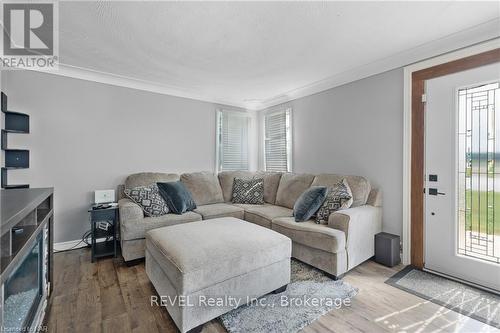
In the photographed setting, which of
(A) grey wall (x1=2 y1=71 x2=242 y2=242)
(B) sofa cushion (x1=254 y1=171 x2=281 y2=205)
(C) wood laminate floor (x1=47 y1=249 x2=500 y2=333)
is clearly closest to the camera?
(C) wood laminate floor (x1=47 y1=249 x2=500 y2=333)

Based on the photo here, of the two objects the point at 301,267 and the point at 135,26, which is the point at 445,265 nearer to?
the point at 301,267

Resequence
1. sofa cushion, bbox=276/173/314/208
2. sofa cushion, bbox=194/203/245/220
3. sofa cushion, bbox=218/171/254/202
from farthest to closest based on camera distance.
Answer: sofa cushion, bbox=218/171/254/202 → sofa cushion, bbox=276/173/314/208 → sofa cushion, bbox=194/203/245/220

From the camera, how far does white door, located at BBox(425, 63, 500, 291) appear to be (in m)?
2.12

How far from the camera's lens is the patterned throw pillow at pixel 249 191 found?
3.75 metres

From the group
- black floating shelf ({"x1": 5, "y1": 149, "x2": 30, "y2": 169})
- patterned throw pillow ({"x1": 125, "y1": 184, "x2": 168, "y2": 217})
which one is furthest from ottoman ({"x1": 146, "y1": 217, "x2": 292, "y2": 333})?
black floating shelf ({"x1": 5, "y1": 149, "x2": 30, "y2": 169})

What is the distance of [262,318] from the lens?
172 cm

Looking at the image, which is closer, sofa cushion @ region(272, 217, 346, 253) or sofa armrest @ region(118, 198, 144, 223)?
sofa cushion @ region(272, 217, 346, 253)

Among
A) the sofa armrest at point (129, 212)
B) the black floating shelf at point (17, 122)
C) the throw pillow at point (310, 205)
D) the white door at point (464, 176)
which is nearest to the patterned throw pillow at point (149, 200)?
the sofa armrest at point (129, 212)

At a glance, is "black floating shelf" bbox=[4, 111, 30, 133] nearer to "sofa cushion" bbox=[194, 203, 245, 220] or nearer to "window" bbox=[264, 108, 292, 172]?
"sofa cushion" bbox=[194, 203, 245, 220]

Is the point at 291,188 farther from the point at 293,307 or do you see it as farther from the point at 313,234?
the point at 293,307

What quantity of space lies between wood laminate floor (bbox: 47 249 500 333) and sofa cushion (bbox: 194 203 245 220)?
103 cm

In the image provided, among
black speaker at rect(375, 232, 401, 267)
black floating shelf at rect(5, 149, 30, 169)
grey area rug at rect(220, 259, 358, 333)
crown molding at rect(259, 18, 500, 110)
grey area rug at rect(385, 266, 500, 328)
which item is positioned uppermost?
crown molding at rect(259, 18, 500, 110)

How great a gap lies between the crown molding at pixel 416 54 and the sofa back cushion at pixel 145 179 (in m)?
2.63

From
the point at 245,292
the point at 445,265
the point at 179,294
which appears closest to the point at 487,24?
the point at 445,265
